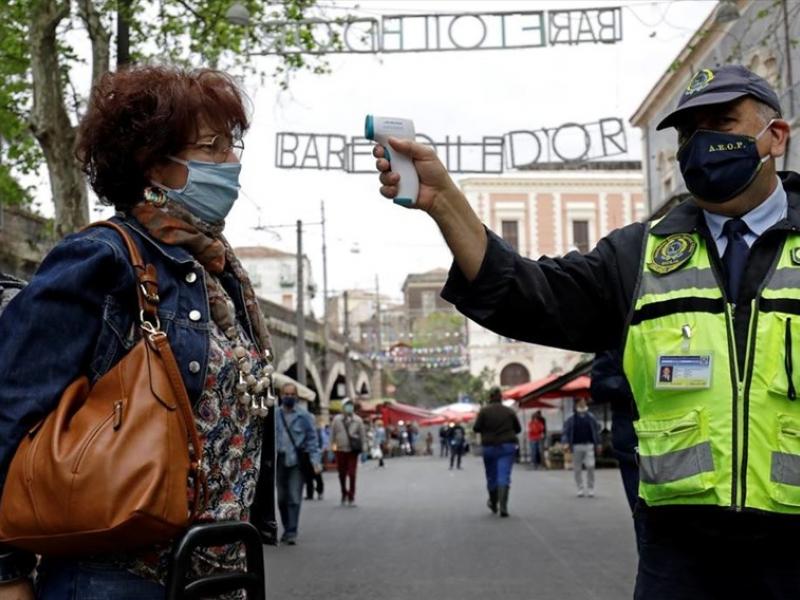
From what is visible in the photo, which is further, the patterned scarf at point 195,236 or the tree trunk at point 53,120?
the tree trunk at point 53,120

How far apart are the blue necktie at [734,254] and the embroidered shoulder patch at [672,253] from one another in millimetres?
88

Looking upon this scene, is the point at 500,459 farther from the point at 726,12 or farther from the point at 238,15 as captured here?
the point at 238,15

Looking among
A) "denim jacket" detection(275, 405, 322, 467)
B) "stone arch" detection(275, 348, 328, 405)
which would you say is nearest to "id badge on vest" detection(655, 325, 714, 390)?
"denim jacket" detection(275, 405, 322, 467)

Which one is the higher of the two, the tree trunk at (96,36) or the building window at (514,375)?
the tree trunk at (96,36)

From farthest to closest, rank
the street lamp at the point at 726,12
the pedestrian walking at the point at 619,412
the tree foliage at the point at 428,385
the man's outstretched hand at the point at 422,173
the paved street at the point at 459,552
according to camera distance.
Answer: the tree foliage at the point at 428,385, the street lamp at the point at 726,12, the paved street at the point at 459,552, the pedestrian walking at the point at 619,412, the man's outstretched hand at the point at 422,173

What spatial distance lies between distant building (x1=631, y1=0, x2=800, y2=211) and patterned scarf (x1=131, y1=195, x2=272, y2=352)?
13.5 metres

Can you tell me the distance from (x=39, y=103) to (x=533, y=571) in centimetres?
826

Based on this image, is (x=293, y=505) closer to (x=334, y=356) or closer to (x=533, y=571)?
(x=533, y=571)

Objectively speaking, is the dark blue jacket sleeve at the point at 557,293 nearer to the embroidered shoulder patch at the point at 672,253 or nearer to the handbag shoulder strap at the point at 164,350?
the embroidered shoulder patch at the point at 672,253

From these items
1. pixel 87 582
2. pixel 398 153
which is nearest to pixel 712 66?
pixel 398 153

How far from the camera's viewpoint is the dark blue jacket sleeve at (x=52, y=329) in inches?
93.8

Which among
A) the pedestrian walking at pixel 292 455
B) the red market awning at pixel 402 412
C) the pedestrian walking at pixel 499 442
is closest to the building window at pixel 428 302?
the red market awning at pixel 402 412

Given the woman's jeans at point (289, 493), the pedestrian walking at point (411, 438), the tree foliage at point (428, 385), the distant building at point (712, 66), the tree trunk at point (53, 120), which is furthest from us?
the tree foliage at point (428, 385)

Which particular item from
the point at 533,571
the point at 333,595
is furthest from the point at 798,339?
the point at 533,571
